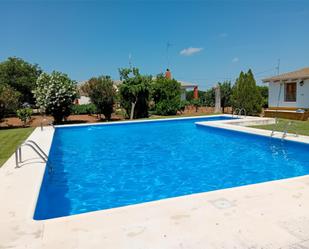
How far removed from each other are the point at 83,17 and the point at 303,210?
59.2ft

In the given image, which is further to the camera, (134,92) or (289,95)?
(134,92)

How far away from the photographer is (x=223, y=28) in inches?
→ 874

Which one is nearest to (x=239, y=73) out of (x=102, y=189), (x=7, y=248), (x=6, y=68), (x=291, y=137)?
(x=291, y=137)

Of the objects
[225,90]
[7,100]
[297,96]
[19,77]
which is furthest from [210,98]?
[19,77]

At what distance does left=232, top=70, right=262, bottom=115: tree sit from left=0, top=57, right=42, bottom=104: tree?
22.1m

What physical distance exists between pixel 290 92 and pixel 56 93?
654 inches

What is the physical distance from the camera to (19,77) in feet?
92.7

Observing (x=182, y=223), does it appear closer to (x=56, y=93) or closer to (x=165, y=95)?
(x=56, y=93)

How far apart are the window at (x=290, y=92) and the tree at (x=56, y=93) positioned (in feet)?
50.7

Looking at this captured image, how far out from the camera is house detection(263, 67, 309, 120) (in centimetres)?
1639

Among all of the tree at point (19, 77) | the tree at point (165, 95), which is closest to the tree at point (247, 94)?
the tree at point (165, 95)

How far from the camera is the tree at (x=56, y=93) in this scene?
16.3 m

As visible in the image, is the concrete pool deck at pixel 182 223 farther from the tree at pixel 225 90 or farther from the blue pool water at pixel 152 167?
the tree at pixel 225 90

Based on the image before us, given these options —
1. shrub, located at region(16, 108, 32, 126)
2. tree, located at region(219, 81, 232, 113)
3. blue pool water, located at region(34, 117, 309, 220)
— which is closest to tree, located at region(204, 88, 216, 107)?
tree, located at region(219, 81, 232, 113)
